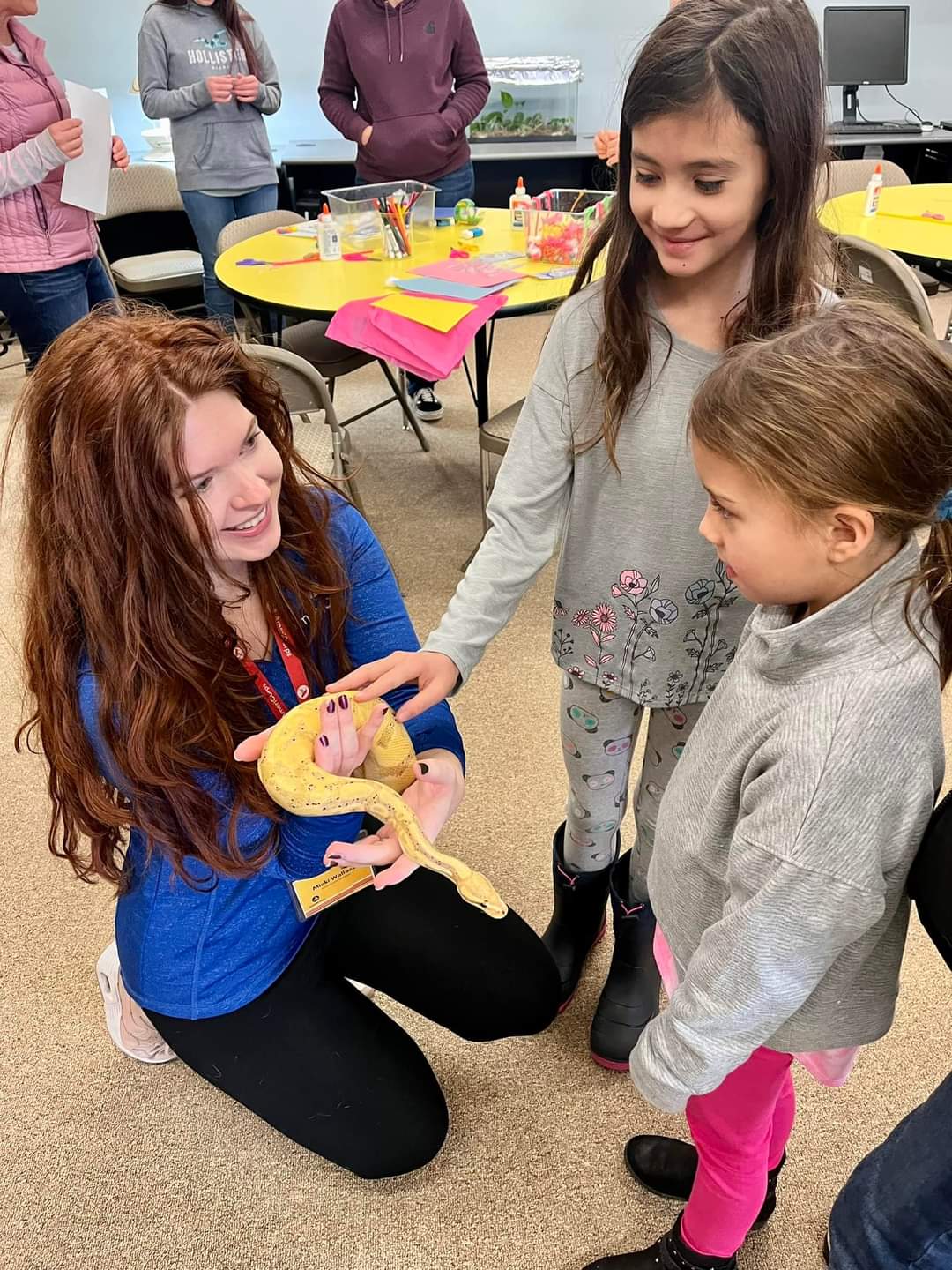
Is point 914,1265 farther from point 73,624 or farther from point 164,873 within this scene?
point 73,624

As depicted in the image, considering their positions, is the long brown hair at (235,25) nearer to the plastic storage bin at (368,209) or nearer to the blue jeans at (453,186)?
the blue jeans at (453,186)

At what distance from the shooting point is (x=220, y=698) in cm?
104

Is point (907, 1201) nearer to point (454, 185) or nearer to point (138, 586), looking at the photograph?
point (138, 586)

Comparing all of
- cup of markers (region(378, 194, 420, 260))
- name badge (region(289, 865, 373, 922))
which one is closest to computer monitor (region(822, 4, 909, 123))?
cup of markers (region(378, 194, 420, 260))

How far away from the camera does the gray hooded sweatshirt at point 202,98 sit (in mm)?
3111

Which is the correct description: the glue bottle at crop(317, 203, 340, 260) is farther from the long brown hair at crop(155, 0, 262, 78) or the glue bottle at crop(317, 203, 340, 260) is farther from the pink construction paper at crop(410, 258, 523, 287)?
the long brown hair at crop(155, 0, 262, 78)

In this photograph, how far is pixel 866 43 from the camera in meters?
4.55

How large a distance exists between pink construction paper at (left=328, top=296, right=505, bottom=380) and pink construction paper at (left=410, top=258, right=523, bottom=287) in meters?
0.15

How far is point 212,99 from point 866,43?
3.38 meters

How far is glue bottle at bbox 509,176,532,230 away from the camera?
2621 millimetres

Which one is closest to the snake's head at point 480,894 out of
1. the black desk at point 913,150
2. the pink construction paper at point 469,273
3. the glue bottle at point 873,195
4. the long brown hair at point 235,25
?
the pink construction paper at point 469,273

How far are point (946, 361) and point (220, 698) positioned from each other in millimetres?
792

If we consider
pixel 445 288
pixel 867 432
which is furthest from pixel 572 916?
pixel 445 288

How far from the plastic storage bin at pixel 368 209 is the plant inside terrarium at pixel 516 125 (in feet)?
8.25
